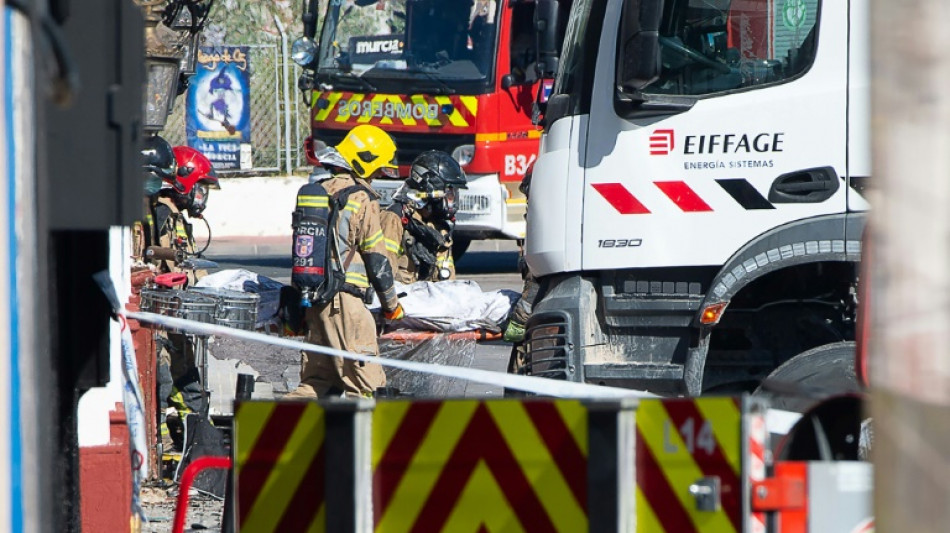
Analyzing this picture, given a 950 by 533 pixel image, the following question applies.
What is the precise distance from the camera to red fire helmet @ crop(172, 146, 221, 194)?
9516 millimetres

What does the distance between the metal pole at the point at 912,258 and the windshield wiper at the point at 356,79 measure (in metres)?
13.2

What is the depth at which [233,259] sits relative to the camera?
17.2m

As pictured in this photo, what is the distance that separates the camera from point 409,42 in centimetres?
1459

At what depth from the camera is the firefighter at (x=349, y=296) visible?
291 inches

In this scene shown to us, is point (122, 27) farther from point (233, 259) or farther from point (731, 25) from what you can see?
point (233, 259)

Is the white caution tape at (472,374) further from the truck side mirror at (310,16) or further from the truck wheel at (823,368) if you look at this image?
the truck side mirror at (310,16)

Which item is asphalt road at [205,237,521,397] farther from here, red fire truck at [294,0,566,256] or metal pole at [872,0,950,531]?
metal pole at [872,0,950,531]

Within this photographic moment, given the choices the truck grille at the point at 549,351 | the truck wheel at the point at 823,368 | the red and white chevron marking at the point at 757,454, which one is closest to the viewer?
the red and white chevron marking at the point at 757,454

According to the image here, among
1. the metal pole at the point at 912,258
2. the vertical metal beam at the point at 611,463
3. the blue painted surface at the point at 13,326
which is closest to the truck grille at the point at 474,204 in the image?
the vertical metal beam at the point at 611,463

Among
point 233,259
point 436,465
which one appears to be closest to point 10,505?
point 436,465

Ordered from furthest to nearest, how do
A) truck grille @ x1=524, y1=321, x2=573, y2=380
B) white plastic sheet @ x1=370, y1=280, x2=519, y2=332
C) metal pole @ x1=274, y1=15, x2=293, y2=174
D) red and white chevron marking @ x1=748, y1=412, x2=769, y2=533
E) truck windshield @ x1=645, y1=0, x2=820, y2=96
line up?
metal pole @ x1=274, y1=15, x2=293, y2=174, white plastic sheet @ x1=370, y1=280, x2=519, y2=332, truck grille @ x1=524, y1=321, x2=573, y2=380, truck windshield @ x1=645, y1=0, x2=820, y2=96, red and white chevron marking @ x1=748, y1=412, x2=769, y2=533

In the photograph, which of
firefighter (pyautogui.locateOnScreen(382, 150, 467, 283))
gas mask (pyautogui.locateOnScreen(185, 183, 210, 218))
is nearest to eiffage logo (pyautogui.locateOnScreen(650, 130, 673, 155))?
firefighter (pyautogui.locateOnScreen(382, 150, 467, 283))

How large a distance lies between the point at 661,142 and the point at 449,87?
9.03 m

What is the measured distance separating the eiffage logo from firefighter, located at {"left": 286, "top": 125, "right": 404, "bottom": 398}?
7.72 ft
